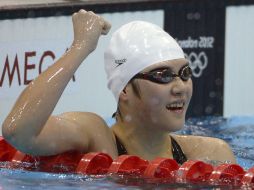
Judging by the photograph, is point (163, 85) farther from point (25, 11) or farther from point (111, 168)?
point (25, 11)

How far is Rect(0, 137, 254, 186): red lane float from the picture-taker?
103 inches

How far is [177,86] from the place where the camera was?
9.20 feet

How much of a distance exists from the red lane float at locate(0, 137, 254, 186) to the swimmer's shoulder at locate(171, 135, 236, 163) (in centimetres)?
38

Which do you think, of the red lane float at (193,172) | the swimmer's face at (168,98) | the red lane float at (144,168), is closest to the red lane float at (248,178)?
the red lane float at (144,168)

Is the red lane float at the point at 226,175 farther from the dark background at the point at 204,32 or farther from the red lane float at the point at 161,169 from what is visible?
the dark background at the point at 204,32

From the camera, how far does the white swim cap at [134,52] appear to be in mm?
2898

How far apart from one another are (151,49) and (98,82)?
10.7 feet

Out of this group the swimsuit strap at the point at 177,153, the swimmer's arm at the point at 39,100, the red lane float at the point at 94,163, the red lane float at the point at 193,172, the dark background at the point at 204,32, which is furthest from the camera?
the dark background at the point at 204,32

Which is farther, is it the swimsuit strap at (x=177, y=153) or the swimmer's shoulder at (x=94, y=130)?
the swimsuit strap at (x=177, y=153)

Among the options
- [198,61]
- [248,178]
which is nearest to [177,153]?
[248,178]

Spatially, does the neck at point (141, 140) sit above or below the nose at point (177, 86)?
below

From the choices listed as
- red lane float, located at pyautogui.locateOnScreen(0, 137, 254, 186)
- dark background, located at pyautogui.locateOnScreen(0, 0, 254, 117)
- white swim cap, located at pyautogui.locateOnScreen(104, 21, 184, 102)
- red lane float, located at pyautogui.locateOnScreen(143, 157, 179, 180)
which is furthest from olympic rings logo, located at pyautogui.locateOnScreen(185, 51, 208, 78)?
red lane float, located at pyautogui.locateOnScreen(143, 157, 179, 180)

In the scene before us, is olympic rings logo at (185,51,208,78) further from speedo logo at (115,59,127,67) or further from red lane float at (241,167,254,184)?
red lane float at (241,167,254,184)

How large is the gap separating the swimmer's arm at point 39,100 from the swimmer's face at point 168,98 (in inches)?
12.1
